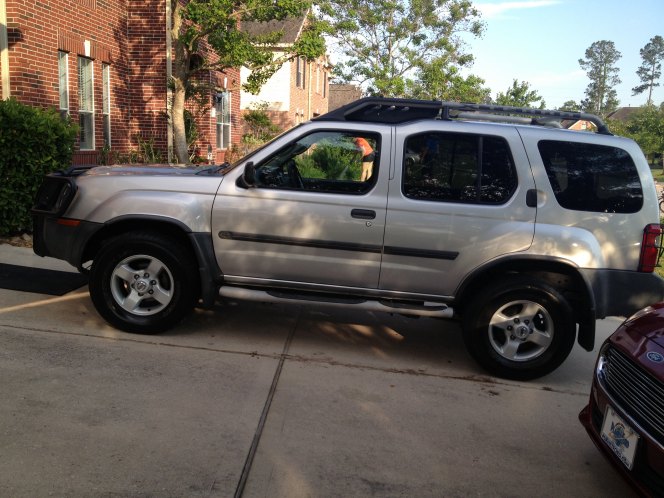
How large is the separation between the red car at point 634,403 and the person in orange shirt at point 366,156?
2.35 meters

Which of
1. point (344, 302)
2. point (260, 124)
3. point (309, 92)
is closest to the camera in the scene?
point (344, 302)

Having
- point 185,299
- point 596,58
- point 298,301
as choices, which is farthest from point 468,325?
point 596,58

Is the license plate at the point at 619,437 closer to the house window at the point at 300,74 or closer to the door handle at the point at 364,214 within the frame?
the door handle at the point at 364,214

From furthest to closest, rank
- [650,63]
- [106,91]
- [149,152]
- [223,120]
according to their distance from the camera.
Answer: [650,63]
[223,120]
[149,152]
[106,91]

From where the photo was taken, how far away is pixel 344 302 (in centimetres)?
500

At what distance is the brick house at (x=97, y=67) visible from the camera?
374 inches

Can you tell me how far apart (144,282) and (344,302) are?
67.9 inches

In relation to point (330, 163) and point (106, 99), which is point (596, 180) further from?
point (106, 99)

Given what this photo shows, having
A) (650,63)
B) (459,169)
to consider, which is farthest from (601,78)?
(459,169)

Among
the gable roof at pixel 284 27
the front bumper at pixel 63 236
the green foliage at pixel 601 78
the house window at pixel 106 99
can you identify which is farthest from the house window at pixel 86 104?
the green foliage at pixel 601 78

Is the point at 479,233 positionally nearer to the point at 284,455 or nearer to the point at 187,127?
the point at 284,455

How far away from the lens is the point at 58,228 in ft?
17.0

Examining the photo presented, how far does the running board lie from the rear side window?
135cm

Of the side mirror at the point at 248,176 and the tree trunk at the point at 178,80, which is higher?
the tree trunk at the point at 178,80
